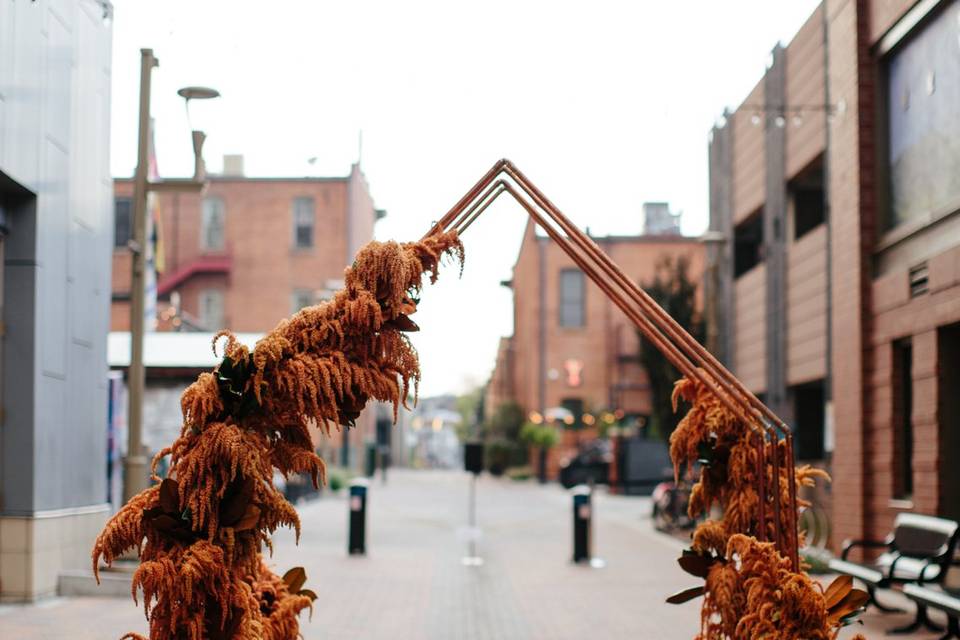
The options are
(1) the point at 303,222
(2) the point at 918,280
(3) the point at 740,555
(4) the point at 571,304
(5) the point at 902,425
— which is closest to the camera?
(3) the point at 740,555

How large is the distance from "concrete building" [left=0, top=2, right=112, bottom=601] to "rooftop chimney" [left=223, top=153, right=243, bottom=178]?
4007cm

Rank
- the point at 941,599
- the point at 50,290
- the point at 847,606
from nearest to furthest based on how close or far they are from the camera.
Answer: the point at 847,606 < the point at 941,599 < the point at 50,290

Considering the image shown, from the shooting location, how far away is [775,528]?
730 cm

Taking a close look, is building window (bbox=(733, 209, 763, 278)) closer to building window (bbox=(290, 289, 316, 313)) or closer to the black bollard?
the black bollard

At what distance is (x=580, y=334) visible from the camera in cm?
5734

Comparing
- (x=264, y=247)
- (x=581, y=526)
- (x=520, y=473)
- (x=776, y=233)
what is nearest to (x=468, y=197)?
(x=581, y=526)

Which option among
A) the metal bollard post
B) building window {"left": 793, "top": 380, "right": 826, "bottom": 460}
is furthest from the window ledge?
the metal bollard post

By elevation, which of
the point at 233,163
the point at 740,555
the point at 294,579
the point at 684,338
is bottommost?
the point at 294,579

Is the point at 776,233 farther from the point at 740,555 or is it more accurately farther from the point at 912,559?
the point at 740,555

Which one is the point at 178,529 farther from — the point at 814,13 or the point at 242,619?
the point at 814,13

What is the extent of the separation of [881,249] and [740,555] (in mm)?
10362

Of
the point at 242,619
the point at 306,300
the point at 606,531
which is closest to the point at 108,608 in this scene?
the point at 242,619

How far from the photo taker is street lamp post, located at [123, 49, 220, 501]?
1382 centimetres

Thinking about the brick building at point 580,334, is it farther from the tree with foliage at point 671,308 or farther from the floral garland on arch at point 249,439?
the floral garland on arch at point 249,439
